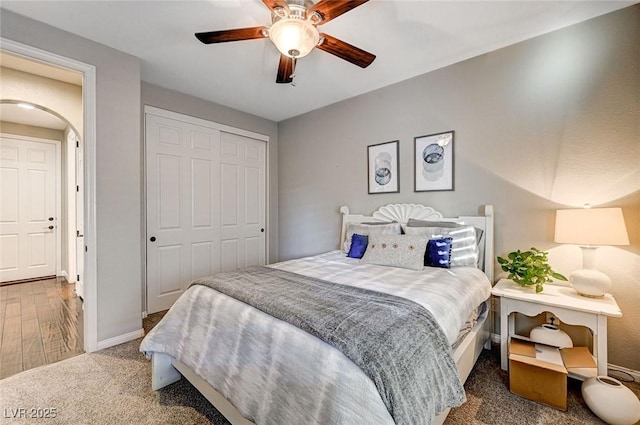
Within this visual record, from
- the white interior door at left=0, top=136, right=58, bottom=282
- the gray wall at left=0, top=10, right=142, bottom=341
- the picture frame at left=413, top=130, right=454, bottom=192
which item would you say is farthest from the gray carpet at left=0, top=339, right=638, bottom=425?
the white interior door at left=0, top=136, right=58, bottom=282

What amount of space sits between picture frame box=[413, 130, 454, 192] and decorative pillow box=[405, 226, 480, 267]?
53 centimetres

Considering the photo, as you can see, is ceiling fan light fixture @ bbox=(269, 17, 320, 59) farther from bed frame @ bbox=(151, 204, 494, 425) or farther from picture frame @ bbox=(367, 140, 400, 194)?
bed frame @ bbox=(151, 204, 494, 425)

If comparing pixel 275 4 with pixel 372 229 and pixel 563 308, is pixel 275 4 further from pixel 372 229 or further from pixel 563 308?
pixel 563 308

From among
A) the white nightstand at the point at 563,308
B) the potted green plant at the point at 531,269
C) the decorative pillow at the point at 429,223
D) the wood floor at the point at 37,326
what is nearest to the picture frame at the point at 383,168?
the decorative pillow at the point at 429,223

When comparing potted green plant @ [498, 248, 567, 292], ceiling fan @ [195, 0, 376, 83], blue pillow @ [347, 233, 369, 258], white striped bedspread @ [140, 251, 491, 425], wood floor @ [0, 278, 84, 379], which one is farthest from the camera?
blue pillow @ [347, 233, 369, 258]

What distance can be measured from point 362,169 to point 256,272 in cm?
195

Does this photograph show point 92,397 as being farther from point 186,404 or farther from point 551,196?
point 551,196

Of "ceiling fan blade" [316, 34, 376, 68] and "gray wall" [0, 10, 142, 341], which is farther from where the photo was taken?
"gray wall" [0, 10, 142, 341]

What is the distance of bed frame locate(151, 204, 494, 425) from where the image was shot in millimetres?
1449

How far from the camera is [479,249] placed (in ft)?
7.92

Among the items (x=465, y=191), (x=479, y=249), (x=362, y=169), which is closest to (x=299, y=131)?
(x=362, y=169)

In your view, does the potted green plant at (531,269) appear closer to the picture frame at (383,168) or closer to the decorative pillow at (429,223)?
the decorative pillow at (429,223)

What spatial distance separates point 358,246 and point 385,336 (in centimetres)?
161

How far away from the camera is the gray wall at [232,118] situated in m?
3.08
